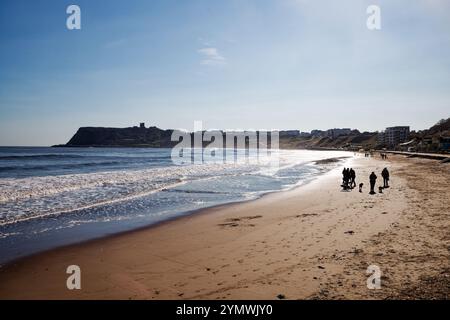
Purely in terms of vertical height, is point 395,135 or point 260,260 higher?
point 395,135

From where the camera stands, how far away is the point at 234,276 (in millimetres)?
7621

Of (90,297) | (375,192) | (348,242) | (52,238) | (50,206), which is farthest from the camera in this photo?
(375,192)

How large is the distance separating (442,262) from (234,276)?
4839mm

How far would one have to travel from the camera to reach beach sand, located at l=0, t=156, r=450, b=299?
22.2 ft

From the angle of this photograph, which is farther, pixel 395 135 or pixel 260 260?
pixel 395 135

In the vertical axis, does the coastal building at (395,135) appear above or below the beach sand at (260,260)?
above

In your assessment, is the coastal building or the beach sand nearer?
the beach sand

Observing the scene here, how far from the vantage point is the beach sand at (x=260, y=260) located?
6.77 metres

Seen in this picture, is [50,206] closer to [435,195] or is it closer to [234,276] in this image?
[234,276]

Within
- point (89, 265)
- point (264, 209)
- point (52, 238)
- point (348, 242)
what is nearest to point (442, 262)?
point (348, 242)

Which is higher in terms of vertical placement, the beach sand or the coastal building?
the coastal building

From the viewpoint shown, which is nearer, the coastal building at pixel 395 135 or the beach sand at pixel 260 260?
the beach sand at pixel 260 260

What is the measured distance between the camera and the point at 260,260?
344 inches
